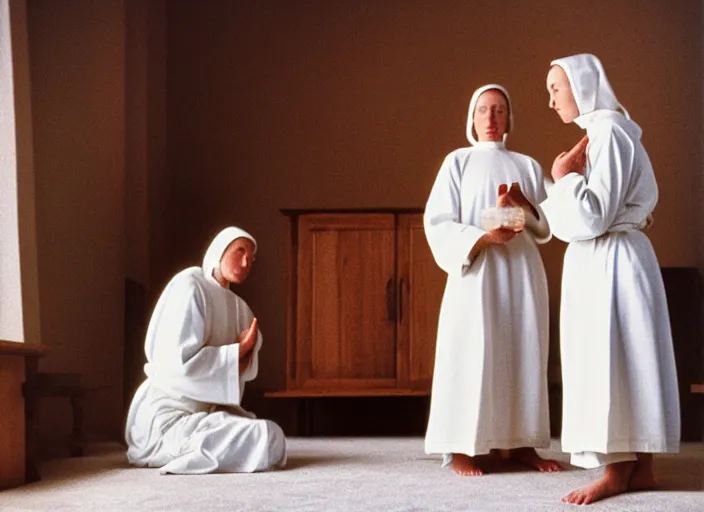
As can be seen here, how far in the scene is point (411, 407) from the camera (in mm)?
8711

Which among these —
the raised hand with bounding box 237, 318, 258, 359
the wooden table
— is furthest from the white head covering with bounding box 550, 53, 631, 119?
the wooden table

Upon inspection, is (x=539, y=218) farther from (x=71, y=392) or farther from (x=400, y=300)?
(x=400, y=300)

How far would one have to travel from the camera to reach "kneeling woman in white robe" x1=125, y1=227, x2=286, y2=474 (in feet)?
16.5

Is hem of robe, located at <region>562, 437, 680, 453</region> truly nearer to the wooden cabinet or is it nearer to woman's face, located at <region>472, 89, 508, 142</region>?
woman's face, located at <region>472, 89, 508, 142</region>

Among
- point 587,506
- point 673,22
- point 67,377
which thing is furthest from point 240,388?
point 673,22

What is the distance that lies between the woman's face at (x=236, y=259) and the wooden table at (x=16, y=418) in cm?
102

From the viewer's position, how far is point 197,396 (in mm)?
5207

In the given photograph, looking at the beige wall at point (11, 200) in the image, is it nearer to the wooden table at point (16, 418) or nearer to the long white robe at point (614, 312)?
the wooden table at point (16, 418)

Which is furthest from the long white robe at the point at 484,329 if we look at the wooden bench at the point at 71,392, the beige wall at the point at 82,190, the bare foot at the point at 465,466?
the beige wall at the point at 82,190

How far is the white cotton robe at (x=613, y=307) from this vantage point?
3.60 metres

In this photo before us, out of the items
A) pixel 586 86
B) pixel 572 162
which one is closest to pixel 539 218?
pixel 572 162

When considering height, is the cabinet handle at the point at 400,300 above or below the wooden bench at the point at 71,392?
above

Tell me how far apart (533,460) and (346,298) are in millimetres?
3364

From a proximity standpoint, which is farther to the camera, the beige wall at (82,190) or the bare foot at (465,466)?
the beige wall at (82,190)
